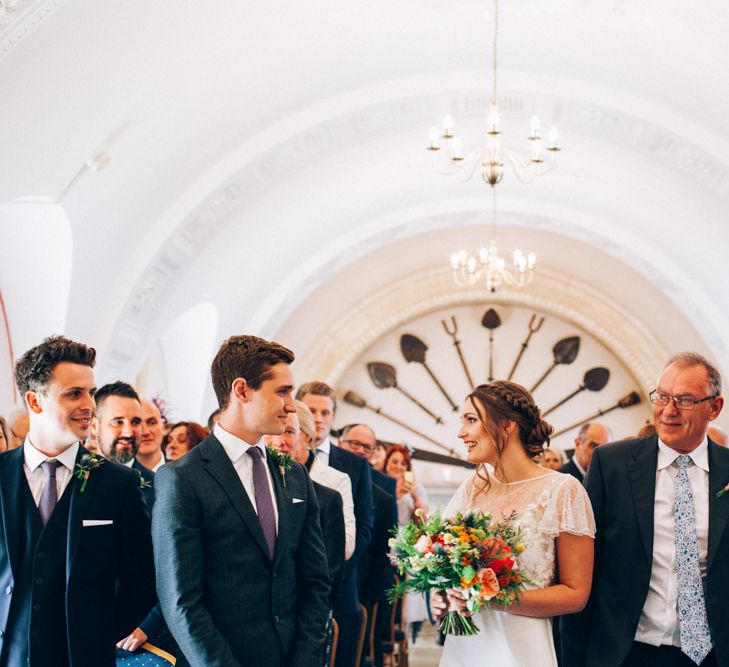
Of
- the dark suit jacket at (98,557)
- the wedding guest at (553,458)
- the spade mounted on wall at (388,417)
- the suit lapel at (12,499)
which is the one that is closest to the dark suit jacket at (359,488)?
the dark suit jacket at (98,557)

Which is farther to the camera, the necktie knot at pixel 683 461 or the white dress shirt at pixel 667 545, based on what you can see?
the necktie knot at pixel 683 461

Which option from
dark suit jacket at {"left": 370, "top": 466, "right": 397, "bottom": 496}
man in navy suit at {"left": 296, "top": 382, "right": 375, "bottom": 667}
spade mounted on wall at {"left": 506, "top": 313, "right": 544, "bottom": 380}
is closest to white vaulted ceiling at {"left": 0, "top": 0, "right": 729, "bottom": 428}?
spade mounted on wall at {"left": 506, "top": 313, "right": 544, "bottom": 380}

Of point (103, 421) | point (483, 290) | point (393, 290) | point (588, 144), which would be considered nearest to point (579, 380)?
point (483, 290)

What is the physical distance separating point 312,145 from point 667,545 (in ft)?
26.3

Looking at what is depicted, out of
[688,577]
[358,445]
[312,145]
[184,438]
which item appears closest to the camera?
[688,577]

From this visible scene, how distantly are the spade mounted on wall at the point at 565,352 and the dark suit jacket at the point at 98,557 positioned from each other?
13151mm

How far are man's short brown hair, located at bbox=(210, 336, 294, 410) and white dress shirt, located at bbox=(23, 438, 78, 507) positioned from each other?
1.76 feet

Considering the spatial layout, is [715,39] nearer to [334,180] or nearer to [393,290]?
[334,180]

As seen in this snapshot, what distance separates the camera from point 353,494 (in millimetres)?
6801

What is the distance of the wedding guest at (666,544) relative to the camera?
13.3 ft

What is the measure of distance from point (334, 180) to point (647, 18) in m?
4.51

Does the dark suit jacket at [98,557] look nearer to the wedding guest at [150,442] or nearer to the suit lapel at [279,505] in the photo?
the suit lapel at [279,505]

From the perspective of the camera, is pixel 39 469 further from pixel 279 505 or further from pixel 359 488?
pixel 359 488

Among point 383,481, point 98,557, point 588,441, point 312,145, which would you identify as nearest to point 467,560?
point 98,557
